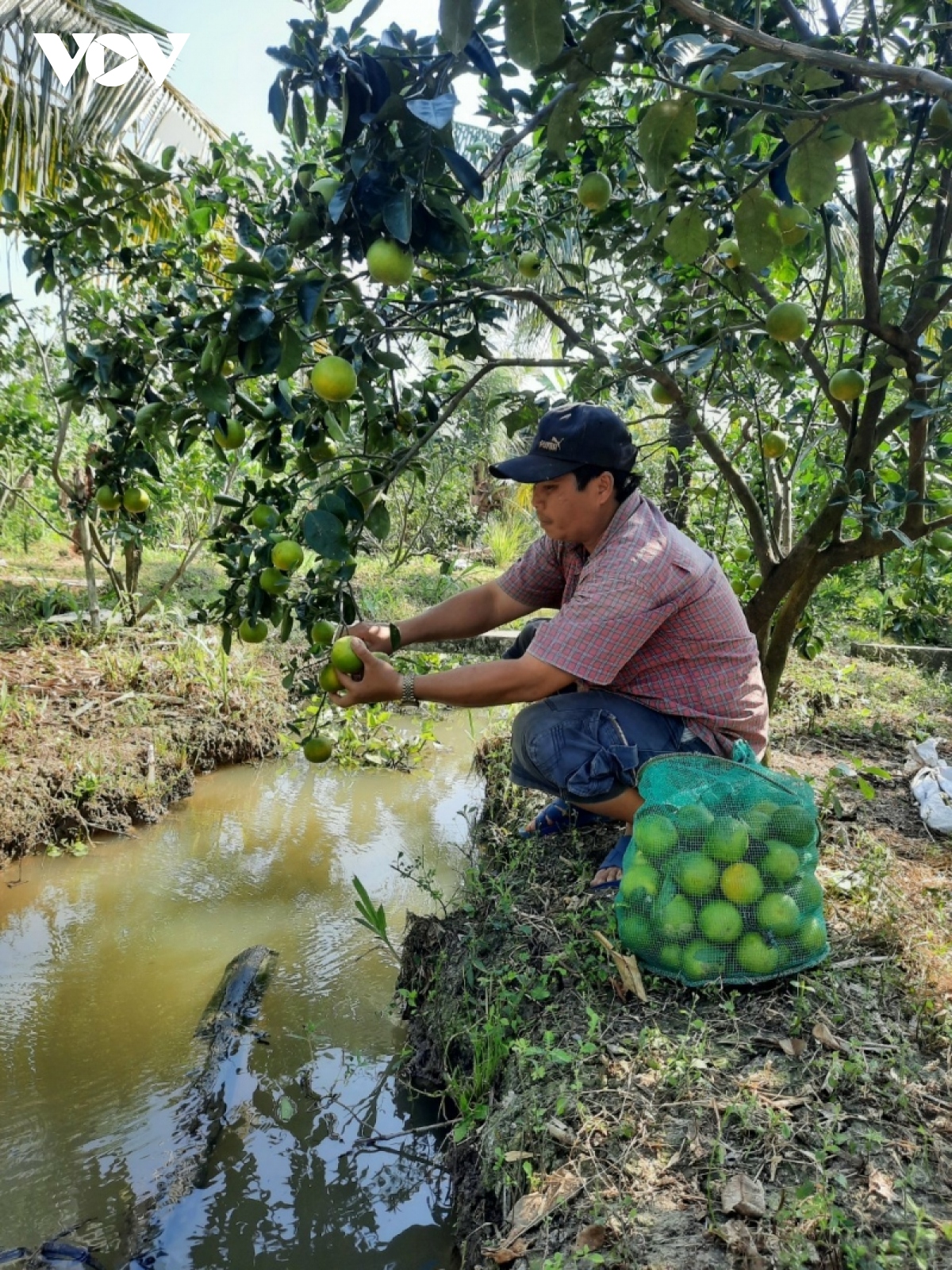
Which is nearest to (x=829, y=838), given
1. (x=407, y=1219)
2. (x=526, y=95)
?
(x=407, y=1219)

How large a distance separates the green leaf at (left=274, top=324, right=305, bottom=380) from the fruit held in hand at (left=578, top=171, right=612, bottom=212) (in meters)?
1.21

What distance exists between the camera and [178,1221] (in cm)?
183

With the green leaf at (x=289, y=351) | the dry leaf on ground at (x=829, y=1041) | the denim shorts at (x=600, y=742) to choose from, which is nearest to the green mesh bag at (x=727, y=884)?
the dry leaf on ground at (x=829, y=1041)

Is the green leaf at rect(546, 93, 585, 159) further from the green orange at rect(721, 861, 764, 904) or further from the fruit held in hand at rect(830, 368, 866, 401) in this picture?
the green orange at rect(721, 861, 764, 904)

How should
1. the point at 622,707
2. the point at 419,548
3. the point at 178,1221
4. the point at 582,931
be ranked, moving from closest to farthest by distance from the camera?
the point at 178,1221
the point at 582,931
the point at 622,707
the point at 419,548

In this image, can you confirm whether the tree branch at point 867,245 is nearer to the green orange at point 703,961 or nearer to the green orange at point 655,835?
the green orange at point 655,835

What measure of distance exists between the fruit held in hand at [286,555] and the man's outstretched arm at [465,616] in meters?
0.89

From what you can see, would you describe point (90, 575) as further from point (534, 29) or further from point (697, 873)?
point (534, 29)

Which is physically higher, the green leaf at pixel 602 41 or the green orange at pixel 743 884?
the green leaf at pixel 602 41

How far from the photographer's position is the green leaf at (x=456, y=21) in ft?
3.29

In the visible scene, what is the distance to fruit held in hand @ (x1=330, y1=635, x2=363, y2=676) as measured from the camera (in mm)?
1957

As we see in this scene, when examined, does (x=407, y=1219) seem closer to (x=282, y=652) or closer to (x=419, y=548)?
(x=282, y=652)

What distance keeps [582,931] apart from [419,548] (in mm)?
9010

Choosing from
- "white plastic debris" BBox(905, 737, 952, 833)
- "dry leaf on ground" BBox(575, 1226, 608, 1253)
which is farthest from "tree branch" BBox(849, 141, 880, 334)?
"dry leaf on ground" BBox(575, 1226, 608, 1253)
